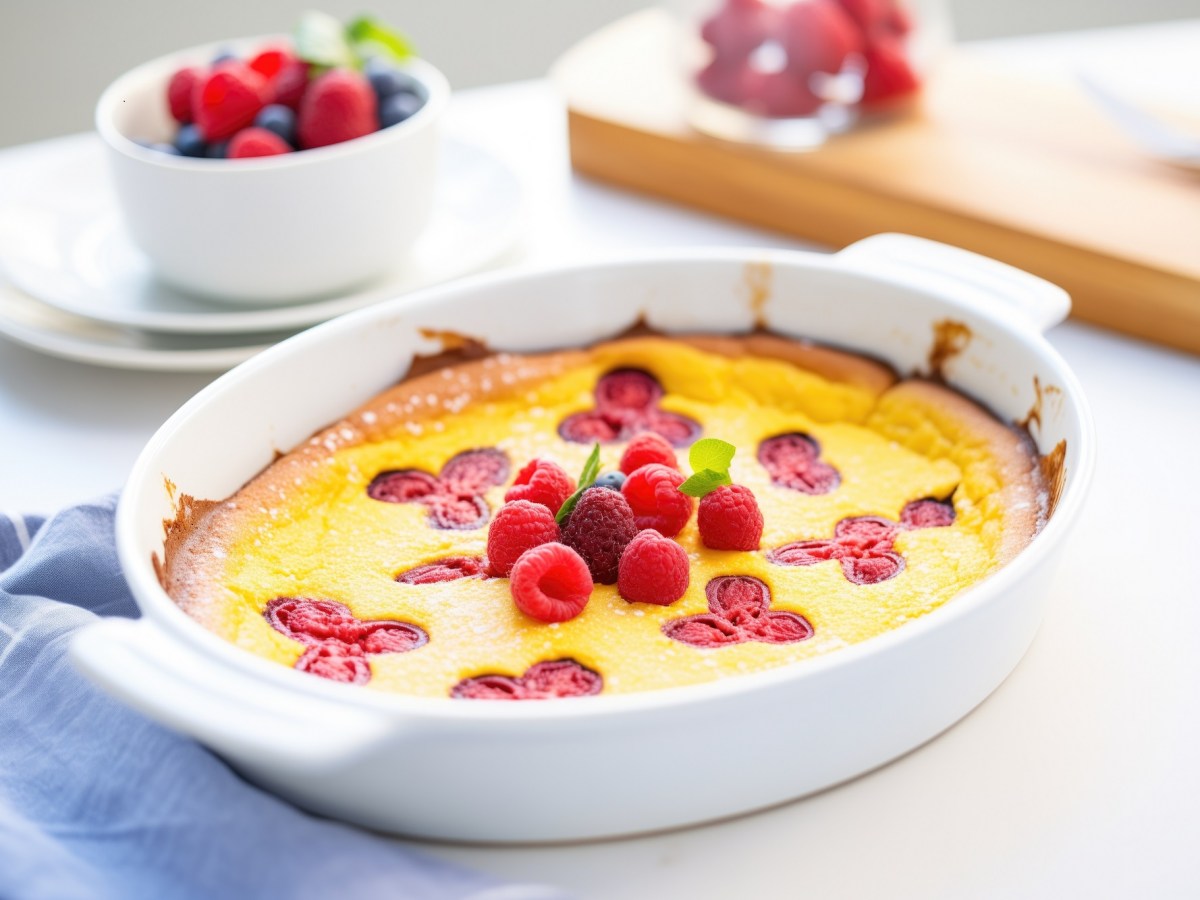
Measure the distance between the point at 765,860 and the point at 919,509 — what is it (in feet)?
1.63

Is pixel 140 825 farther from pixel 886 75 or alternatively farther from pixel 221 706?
pixel 886 75

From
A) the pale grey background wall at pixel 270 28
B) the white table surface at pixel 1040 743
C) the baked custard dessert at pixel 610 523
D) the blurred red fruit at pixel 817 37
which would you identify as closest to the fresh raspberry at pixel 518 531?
the baked custard dessert at pixel 610 523

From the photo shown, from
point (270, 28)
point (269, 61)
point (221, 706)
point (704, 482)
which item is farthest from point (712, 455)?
point (270, 28)

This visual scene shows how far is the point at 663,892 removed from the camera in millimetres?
1004

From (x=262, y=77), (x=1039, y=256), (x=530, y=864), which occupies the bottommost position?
(x=530, y=864)

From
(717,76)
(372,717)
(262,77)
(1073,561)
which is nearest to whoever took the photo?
(372,717)

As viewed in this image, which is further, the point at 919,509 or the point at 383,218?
the point at 383,218

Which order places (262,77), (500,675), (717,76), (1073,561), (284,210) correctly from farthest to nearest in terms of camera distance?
(717,76), (262,77), (284,210), (1073,561), (500,675)

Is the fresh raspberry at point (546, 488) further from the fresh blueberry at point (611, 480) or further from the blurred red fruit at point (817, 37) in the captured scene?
the blurred red fruit at point (817, 37)

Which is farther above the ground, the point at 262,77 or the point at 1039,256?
the point at 262,77

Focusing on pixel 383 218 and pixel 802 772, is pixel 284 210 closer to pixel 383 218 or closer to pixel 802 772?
pixel 383 218

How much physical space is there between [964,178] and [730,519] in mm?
925

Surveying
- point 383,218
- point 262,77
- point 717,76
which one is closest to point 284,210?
point 383,218

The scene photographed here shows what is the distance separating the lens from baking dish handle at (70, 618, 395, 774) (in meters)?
0.89
